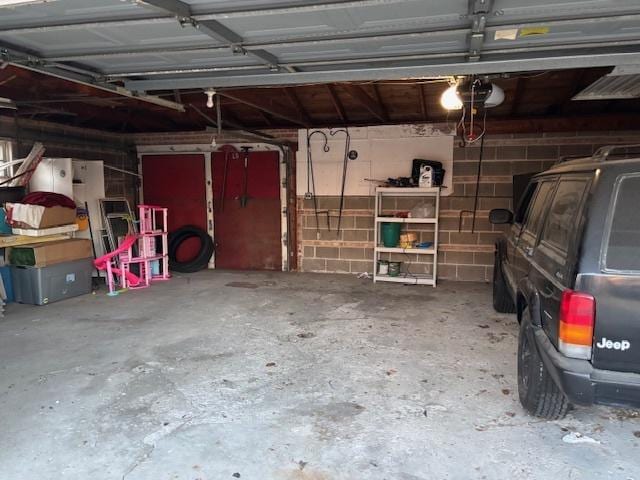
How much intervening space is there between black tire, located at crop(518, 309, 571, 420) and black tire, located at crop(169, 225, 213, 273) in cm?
571

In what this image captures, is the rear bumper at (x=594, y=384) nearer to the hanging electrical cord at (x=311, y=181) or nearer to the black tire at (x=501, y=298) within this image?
the black tire at (x=501, y=298)

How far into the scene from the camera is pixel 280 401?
2.86m

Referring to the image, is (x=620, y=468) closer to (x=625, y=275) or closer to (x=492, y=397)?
(x=492, y=397)

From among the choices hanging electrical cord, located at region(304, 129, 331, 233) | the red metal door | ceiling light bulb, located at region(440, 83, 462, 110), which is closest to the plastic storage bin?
the red metal door

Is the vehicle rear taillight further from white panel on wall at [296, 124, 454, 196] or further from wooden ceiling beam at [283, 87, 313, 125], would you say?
white panel on wall at [296, 124, 454, 196]

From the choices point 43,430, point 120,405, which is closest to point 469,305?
point 120,405

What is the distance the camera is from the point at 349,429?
2520 millimetres

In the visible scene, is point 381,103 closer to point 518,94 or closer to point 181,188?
point 518,94

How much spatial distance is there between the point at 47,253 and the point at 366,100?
4455 millimetres

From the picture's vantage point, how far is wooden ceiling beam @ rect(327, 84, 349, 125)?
576 cm

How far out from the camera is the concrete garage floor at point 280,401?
2195 mm

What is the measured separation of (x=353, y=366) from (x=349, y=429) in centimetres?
91

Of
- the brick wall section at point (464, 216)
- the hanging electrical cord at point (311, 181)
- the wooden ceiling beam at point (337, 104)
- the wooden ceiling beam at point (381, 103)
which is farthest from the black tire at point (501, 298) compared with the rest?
the hanging electrical cord at point (311, 181)

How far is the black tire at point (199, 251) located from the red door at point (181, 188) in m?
0.13
